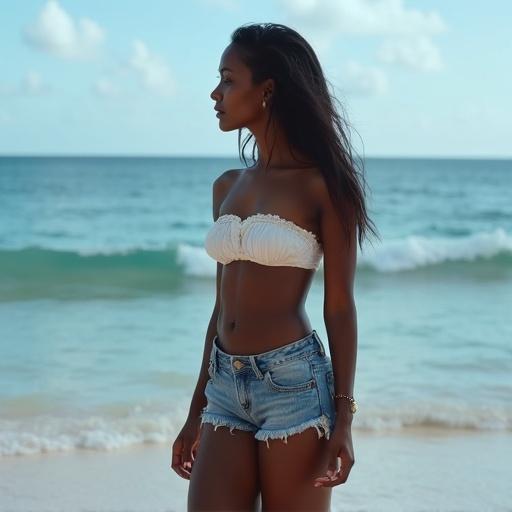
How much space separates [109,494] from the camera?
15.6 ft

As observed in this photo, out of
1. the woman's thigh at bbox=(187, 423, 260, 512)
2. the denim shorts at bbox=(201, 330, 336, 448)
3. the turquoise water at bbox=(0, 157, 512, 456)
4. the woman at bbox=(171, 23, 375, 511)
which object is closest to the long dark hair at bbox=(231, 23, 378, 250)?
the woman at bbox=(171, 23, 375, 511)

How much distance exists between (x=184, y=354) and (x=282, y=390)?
5.58 meters

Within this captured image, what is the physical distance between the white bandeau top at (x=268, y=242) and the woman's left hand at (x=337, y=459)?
0.47m

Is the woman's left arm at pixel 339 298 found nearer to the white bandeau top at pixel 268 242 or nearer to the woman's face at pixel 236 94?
the white bandeau top at pixel 268 242

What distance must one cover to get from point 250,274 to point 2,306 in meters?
8.59

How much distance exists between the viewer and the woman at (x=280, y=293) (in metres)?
2.53

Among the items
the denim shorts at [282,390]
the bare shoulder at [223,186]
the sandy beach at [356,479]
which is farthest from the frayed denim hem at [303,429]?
the sandy beach at [356,479]

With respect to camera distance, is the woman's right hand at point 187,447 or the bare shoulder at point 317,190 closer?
the bare shoulder at point 317,190

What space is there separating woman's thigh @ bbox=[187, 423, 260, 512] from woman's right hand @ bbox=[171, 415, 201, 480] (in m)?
0.21

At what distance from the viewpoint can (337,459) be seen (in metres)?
2.48

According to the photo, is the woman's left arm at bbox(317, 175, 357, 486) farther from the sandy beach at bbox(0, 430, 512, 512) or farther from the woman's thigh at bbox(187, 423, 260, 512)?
the sandy beach at bbox(0, 430, 512, 512)

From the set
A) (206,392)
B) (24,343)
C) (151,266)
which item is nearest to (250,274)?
(206,392)

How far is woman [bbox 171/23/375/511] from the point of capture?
99.4 inches

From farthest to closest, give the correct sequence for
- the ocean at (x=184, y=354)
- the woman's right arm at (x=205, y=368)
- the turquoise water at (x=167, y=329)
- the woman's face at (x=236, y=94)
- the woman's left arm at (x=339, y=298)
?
the turquoise water at (x=167, y=329) → the ocean at (x=184, y=354) → the woman's right arm at (x=205, y=368) → the woman's face at (x=236, y=94) → the woman's left arm at (x=339, y=298)
